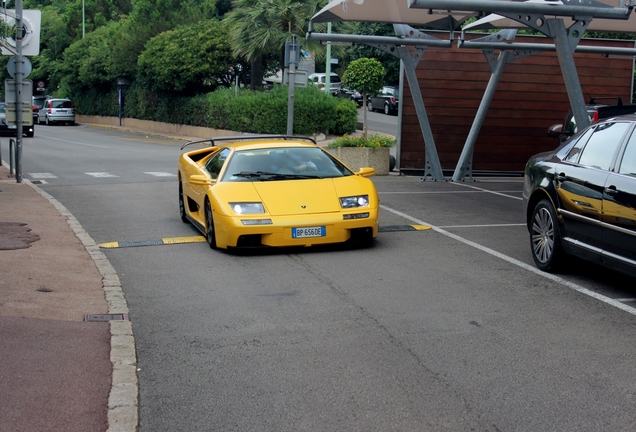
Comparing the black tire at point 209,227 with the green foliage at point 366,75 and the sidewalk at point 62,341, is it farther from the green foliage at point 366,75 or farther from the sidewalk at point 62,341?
the green foliage at point 366,75

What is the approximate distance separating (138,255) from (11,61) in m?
11.2

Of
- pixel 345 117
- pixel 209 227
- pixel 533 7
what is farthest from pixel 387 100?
pixel 209 227

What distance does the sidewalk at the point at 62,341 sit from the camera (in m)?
5.06

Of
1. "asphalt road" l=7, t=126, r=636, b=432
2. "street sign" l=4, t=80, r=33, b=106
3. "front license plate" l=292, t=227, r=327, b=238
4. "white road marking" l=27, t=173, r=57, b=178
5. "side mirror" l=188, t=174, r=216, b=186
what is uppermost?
"street sign" l=4, t=80, r=33, b=106

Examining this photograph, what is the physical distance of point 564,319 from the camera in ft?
24.1

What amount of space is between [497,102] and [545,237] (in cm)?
1237

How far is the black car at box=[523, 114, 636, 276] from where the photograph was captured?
7.96 meters

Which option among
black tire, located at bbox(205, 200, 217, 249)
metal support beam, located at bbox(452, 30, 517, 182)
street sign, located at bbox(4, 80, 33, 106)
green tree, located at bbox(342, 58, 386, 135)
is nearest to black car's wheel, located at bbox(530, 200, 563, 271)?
black tire, located at bbox(205, 200, 217, 249)

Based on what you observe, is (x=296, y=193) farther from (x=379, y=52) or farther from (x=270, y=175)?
(x=379, y=52)

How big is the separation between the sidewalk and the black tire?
1.32 meters

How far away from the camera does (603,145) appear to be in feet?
28.6

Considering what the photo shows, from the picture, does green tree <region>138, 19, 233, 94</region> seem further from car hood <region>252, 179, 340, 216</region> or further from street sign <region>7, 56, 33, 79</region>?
car hood <region>252, 179, 340, 216</region>

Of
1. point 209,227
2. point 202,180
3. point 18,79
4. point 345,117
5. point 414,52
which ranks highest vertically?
point 414,52

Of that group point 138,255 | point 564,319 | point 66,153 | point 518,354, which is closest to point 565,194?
point 564,319
